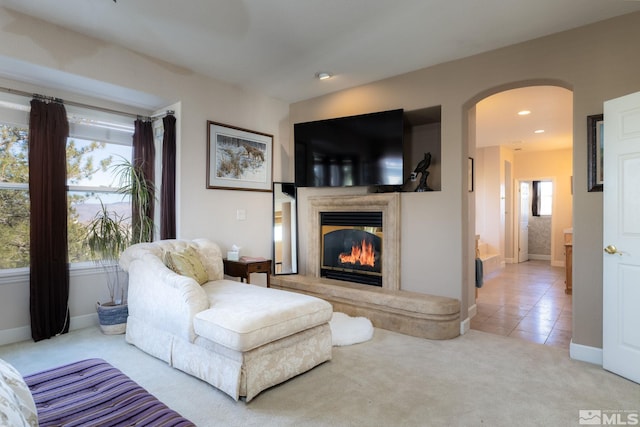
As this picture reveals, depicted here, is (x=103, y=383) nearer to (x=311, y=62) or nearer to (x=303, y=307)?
(x=303, y=307)

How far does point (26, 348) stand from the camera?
2936 millimetres

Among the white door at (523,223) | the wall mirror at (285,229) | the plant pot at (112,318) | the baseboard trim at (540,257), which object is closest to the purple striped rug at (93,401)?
the plant pot at (112,318)

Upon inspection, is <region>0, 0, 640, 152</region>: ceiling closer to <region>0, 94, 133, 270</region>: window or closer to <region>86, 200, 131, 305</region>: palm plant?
<region>0, 94, 133, 270</region>: window

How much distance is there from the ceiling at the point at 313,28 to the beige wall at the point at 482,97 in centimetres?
13

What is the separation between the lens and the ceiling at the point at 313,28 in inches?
102

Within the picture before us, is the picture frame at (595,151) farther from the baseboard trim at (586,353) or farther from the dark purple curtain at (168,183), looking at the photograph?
the dark purple curtain at (168,183)

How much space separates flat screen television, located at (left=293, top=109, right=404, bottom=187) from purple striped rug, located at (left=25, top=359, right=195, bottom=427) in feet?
10.00

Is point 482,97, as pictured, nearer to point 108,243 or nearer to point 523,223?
point 108,243

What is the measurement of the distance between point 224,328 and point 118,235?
74.8 inches

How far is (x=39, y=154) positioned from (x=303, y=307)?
9.04 ft

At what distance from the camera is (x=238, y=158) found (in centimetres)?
430

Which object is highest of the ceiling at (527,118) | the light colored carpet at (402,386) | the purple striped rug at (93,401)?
the ceiling at (527,118)

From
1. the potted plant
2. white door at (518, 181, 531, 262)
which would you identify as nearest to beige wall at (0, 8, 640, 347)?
the potted plant

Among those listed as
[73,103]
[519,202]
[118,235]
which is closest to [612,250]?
[118,235]
